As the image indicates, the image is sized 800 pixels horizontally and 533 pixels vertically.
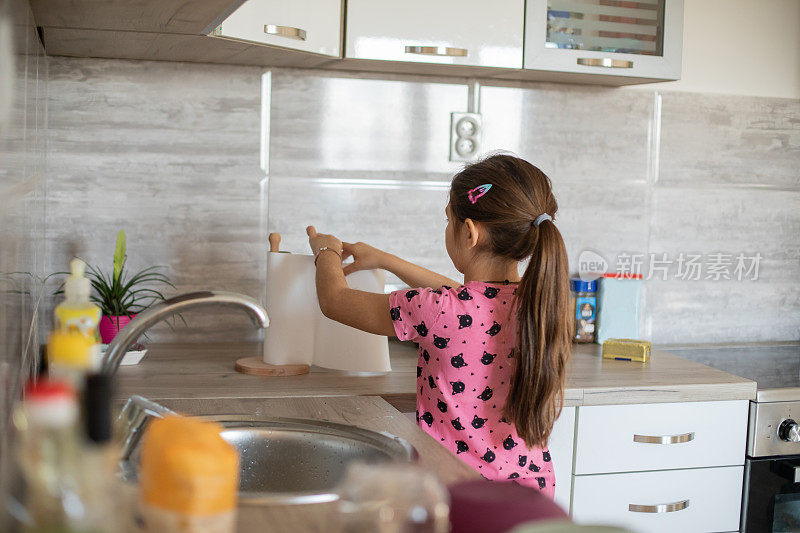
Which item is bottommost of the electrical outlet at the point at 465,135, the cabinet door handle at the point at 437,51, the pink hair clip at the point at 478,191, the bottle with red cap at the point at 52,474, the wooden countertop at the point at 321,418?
the wooden countertop at the point at 321,418

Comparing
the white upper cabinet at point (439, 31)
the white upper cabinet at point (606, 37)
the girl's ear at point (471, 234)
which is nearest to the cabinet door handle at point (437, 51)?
the white upper cabinet at point (439, 31)

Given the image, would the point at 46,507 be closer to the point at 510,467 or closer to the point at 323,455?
the point at 323,455

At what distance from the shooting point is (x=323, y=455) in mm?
1228

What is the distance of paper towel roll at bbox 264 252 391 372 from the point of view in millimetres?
1779

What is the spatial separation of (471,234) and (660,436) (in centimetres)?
67

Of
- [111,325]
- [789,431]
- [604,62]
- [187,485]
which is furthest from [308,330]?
[187,485]

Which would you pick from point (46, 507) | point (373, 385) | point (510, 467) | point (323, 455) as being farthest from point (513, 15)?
point (46, 507)

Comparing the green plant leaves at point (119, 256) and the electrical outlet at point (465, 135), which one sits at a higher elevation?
the electrical outlet at point (465, 135)

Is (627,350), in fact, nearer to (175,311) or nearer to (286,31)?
(286,31)

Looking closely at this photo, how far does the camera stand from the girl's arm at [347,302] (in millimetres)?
1500

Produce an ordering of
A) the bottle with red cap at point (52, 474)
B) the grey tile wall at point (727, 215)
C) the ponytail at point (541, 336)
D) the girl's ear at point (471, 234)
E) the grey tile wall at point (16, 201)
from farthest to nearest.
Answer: the grey tile wall at point (727, 215)
the girl's ear at point (471, 234)
the ponytail at point (541, 336)
the grey tile wall at point (16, 201)
the bottle with red cap at point (52, 474)

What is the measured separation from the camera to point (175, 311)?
906mm

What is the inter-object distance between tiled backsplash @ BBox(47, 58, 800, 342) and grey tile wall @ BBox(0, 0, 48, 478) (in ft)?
2.14

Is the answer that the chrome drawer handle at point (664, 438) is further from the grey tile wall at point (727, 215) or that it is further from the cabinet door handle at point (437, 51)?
the cabinet door handle at point (437, 51)
